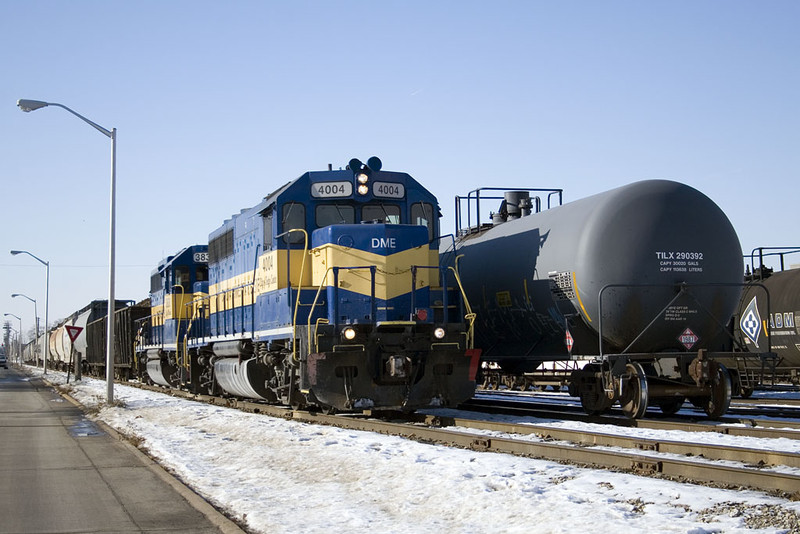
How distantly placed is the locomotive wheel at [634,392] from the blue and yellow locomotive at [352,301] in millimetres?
2453

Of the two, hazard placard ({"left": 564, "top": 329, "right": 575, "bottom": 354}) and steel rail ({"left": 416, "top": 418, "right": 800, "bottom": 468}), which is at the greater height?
hazard placard ({"left": 564, "top": 329, "right": 575, "bottom": 354})

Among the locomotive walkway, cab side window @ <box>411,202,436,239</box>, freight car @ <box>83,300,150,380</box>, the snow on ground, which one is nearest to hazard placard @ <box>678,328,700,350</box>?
cab side window @ <box>411,202,436,239</box>

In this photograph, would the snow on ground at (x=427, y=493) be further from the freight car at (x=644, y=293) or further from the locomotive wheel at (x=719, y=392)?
the locomotive wheel at (x=719, y=392)

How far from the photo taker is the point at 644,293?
13758 millimetres

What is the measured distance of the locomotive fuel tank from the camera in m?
13.7

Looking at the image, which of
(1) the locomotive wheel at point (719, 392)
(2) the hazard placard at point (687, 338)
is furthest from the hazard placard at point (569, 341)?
(1) the locomotive wheel at point (719, 392)

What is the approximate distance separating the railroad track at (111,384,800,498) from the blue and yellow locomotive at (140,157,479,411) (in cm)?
74

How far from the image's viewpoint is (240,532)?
20.9 ft

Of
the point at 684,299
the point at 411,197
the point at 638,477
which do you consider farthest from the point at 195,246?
the point at 638,477

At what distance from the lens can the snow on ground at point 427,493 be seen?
→ 611cm

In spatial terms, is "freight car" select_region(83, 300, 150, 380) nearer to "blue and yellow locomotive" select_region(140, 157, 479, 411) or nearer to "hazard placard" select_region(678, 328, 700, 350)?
"blue and yellow locomotive" select_region(140, 157, 479, 411)

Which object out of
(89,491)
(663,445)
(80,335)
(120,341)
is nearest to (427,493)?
(89,491)

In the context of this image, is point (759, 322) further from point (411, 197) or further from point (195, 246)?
point (195, 246)

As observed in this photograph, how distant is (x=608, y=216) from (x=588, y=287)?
1.21 m
